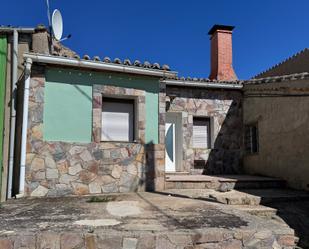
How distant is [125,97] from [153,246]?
4.90 meters

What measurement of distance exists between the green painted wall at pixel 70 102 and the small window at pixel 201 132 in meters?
4.37

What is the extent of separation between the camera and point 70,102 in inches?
297

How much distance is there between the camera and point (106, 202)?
623 cm

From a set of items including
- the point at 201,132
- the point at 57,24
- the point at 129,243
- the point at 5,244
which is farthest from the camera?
the point at 201,132

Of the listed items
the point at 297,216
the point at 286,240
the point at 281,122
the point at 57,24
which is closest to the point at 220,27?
the point at 281,122

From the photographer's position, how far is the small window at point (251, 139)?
Result: 11.2m

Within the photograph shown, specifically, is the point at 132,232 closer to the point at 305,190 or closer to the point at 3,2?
the point at 305,190

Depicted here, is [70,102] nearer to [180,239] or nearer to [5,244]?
[5,244]

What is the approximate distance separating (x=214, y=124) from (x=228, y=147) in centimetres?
101

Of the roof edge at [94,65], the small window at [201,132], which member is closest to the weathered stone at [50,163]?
the roof edge at [94,65]

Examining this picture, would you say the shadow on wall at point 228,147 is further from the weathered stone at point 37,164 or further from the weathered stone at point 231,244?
the weathered stone at point 231,244

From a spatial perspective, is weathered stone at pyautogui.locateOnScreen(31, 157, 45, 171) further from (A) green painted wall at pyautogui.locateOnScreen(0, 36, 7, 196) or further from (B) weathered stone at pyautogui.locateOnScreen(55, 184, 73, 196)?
(A) green painted wall at pyautogui.locateOnScreen(0, 36, 7, 196)

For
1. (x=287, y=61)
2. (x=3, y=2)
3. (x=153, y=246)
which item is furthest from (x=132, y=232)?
(x=287, y=61)

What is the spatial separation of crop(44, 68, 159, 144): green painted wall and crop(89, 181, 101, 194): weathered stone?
1087 mm
